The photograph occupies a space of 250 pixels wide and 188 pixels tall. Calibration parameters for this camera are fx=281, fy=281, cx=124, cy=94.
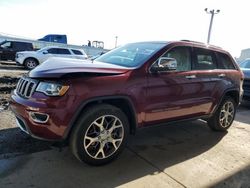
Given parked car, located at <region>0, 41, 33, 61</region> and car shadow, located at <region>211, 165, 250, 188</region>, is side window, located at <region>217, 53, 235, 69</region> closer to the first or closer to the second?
car shadow, located at <region>211, 165, 250, 188</region>

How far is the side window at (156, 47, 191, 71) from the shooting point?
15.3ft

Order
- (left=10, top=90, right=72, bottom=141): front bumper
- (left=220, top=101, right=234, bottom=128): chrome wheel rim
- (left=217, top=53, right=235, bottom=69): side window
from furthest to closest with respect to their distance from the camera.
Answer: (left=220, top=101, right=234, bottom=128): chrome wheel rim → (left=217, top=53, right=235, bottom=69): side window → (left=10, top=90, right=72, bottom=141): front bumper

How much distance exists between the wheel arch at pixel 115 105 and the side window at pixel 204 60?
165 centimetres

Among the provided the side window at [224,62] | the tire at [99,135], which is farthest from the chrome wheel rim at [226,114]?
the tire at [99,135]

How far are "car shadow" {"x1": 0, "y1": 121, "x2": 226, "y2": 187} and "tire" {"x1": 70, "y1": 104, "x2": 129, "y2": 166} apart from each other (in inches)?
7.0

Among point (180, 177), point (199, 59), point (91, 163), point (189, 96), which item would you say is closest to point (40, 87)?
point (91, 163)

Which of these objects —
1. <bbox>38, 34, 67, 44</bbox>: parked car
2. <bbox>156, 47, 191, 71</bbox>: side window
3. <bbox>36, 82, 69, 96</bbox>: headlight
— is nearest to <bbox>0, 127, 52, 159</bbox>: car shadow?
<bbox>36, 82, 69, 96</bbox>: headlight

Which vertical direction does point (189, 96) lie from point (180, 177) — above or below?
above

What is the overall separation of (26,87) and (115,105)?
1224 mm

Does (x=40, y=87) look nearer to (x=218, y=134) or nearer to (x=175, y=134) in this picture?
(x=175, y=134)

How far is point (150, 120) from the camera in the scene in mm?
4270

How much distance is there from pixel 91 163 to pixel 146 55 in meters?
1.81

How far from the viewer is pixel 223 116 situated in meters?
5.84

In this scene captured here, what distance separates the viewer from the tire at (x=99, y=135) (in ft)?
11.6
